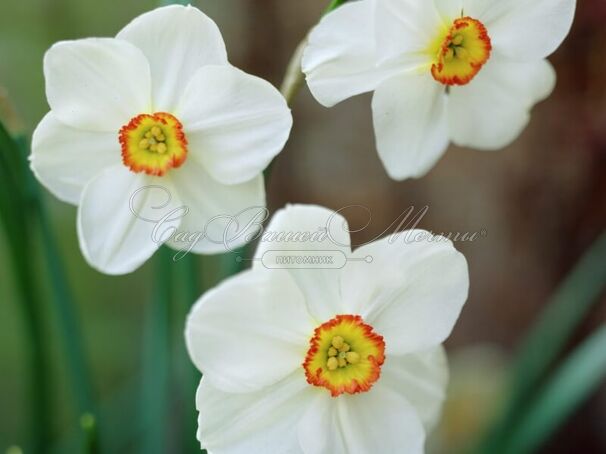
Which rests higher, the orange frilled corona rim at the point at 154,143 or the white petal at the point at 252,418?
Result: the orange frilled corona rim at the point at 154,143

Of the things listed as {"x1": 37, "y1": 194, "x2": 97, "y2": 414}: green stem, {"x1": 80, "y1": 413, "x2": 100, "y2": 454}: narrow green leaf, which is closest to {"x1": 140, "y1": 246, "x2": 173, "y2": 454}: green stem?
{"x1": 37, "y1": 194, "x2": 97, "y2": 414}: green stem

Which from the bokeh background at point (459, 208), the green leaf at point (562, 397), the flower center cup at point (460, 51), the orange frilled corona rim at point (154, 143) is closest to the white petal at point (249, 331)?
the orange frilled corona rim at point (154, 143)

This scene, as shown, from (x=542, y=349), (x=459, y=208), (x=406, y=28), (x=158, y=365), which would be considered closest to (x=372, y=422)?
(x=406, y=28)

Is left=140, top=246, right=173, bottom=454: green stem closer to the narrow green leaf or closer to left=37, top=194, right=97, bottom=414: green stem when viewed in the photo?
left=37, top=194, right=97, bottom=414: green stem

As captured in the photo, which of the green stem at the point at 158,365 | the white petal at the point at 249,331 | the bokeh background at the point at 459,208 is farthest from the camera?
the bokeh background at the point at 459,208

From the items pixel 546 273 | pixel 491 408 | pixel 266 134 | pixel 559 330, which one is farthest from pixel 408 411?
pixel 546 273

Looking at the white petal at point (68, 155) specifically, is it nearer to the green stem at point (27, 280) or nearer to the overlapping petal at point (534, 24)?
the green stem at point (27, 280)

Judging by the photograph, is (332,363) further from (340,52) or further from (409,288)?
(340,52)
